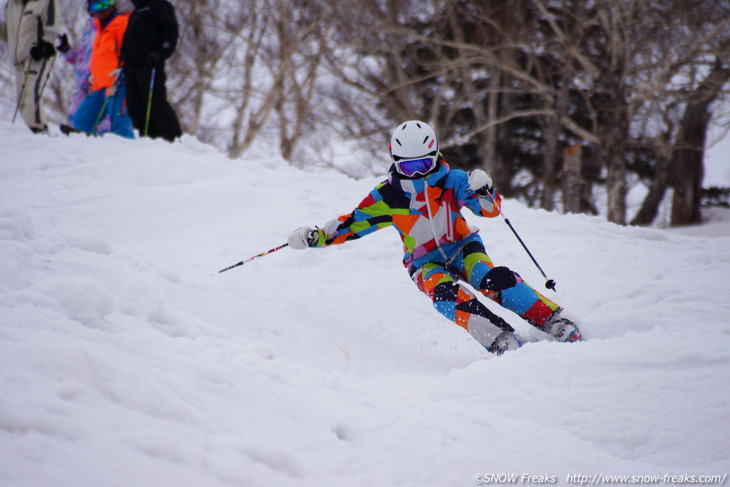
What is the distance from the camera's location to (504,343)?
348 cm

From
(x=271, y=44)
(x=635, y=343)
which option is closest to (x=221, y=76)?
(x=271, y=44)

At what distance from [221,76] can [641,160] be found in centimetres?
1018

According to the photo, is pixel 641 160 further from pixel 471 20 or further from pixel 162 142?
pixel 162 142

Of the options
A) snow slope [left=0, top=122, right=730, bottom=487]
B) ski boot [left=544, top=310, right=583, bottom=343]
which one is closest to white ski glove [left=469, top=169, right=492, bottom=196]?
ski boot [left=544, top=310, right=583, bottom=343]

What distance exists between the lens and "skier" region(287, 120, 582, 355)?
3660 millimetres

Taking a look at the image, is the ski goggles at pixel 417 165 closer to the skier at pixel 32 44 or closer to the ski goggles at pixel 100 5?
the ski goggles at pixel 100 5

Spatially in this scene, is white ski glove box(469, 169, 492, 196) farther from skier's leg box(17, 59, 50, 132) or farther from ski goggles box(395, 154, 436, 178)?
skier's leg box(17, 59, 50, 132)

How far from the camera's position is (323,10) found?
13.5m

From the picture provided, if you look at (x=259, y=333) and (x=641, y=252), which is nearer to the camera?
(x=259, y=333)

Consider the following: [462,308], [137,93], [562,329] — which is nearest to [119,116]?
[137,93]

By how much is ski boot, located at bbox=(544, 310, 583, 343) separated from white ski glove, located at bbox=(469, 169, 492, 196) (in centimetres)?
86

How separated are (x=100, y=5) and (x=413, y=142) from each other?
5.82 metres

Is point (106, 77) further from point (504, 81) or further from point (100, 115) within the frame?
point (504, 81)

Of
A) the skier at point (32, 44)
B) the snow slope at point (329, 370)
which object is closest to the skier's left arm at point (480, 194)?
the snow slope at point (329, 370)
